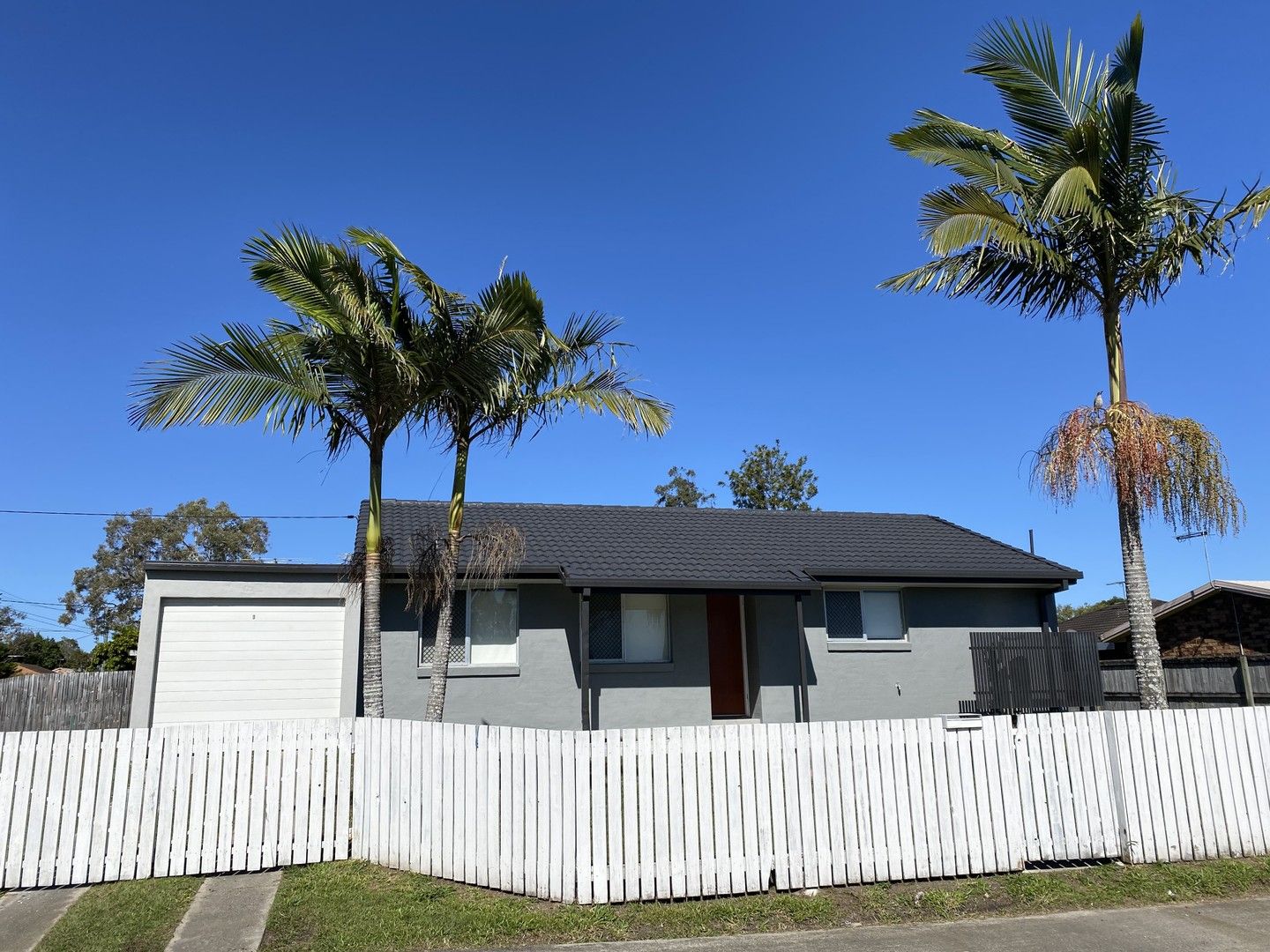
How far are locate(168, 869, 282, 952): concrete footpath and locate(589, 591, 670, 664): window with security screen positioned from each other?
6.62 meters

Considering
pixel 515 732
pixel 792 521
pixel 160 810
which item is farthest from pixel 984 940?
pixel 792 521

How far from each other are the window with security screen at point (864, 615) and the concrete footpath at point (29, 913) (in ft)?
34.7

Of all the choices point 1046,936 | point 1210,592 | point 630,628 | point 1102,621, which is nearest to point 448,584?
point 630,628

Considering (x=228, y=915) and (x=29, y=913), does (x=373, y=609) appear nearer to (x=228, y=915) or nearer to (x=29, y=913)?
(x=228, y=915)

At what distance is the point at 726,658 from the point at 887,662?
2572mm

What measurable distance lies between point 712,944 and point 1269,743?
18.0ft

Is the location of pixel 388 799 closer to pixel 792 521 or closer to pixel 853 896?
pixel 853 896

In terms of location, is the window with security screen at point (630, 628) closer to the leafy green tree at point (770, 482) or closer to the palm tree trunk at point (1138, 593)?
the palm tree trunk at point (1138, 593)

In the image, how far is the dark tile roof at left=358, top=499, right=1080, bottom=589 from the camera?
521 inches

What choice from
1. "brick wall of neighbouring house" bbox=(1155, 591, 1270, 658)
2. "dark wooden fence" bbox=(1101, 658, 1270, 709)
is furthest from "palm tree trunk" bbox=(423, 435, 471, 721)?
"brick wall of neighbouring house" bbox=(1155, 591, 1270, 658)

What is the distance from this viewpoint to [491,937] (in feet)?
19.2

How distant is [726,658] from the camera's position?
1451 centimetres

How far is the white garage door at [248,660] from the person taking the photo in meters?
11.9

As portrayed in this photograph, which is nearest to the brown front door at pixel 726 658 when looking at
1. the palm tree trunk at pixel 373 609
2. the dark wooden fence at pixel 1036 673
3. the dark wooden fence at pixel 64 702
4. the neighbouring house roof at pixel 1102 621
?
the dark wooden fence at pixel 1036 673
